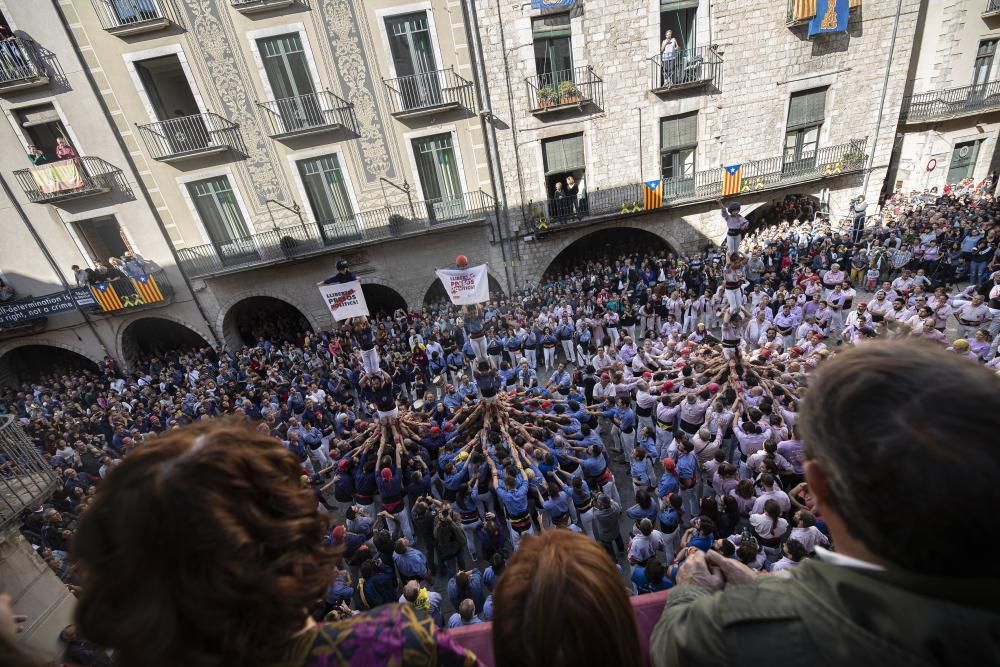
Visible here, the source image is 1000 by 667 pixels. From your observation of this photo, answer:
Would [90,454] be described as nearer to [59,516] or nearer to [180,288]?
[59,516]

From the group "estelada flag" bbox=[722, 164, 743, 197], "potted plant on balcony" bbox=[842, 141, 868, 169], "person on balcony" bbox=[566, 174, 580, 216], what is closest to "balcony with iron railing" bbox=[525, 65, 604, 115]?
"person on balcony" bbox=[566, 174, 580, 216]

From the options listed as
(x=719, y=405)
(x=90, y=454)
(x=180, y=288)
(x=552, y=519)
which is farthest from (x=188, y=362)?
(x=719, y=405)

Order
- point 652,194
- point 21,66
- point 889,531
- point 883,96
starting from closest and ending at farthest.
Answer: point 889,531 < point 21,66 < point 883,96 < point 652,194

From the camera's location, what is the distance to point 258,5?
14.1 m

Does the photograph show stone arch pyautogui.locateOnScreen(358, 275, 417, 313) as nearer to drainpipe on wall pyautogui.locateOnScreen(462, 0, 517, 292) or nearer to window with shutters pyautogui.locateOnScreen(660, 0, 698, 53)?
drainpipe on wall pyautogui.locateOnScreen(462, 0, 517, 292)

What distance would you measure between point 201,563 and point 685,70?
1932cm

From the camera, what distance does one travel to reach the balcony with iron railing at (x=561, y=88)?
15.8 metres

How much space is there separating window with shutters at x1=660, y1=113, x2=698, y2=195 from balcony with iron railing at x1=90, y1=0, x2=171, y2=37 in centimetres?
1695

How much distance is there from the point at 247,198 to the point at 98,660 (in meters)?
14.7

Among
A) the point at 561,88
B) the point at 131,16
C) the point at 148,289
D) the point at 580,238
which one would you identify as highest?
the point at 131,16

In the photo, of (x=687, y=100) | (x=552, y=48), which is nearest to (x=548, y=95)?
(x=552, y=48)

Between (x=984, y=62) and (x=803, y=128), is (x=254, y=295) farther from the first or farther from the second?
(x=984, y=62)

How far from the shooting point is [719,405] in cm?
773

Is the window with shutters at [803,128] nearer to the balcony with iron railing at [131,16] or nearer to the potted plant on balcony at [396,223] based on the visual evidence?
the potted plant on balcony at [396,223]
